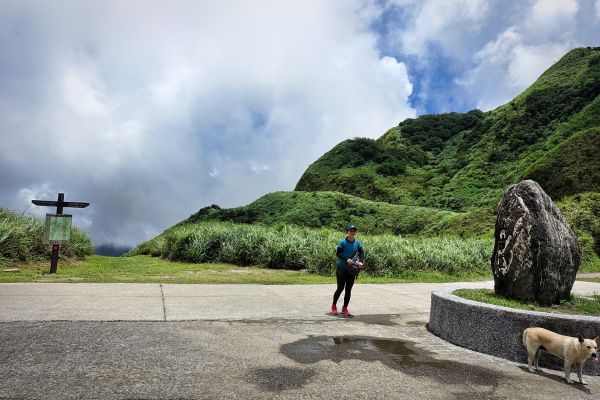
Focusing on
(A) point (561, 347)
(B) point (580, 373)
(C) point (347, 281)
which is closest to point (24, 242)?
(C) point (347, 281)

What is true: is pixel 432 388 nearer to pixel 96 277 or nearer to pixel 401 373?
pixel 401 373

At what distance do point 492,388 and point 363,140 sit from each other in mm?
57273

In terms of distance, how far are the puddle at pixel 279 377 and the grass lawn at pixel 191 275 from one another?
23.0 feet

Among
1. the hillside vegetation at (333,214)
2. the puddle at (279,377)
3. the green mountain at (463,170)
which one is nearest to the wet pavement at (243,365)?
the puddle at (279,377)

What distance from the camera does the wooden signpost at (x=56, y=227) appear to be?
1215 centimetres

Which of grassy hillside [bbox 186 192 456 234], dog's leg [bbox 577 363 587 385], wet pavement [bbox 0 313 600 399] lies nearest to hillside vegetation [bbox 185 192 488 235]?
grassy hillside [bbox 186 192 456 234]

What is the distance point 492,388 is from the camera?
464 centimetres

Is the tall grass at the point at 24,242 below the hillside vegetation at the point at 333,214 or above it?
below

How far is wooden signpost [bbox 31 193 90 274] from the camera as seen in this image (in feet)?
39.9

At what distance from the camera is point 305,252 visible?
15320 mm

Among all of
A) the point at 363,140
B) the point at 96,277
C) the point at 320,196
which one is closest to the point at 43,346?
the point at 96,277

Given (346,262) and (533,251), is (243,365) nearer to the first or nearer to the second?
(346,262)

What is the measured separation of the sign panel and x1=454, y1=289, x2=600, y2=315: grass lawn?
413 inches

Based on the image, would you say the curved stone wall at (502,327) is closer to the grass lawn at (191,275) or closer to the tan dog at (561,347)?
the tan dog at (561,347)
